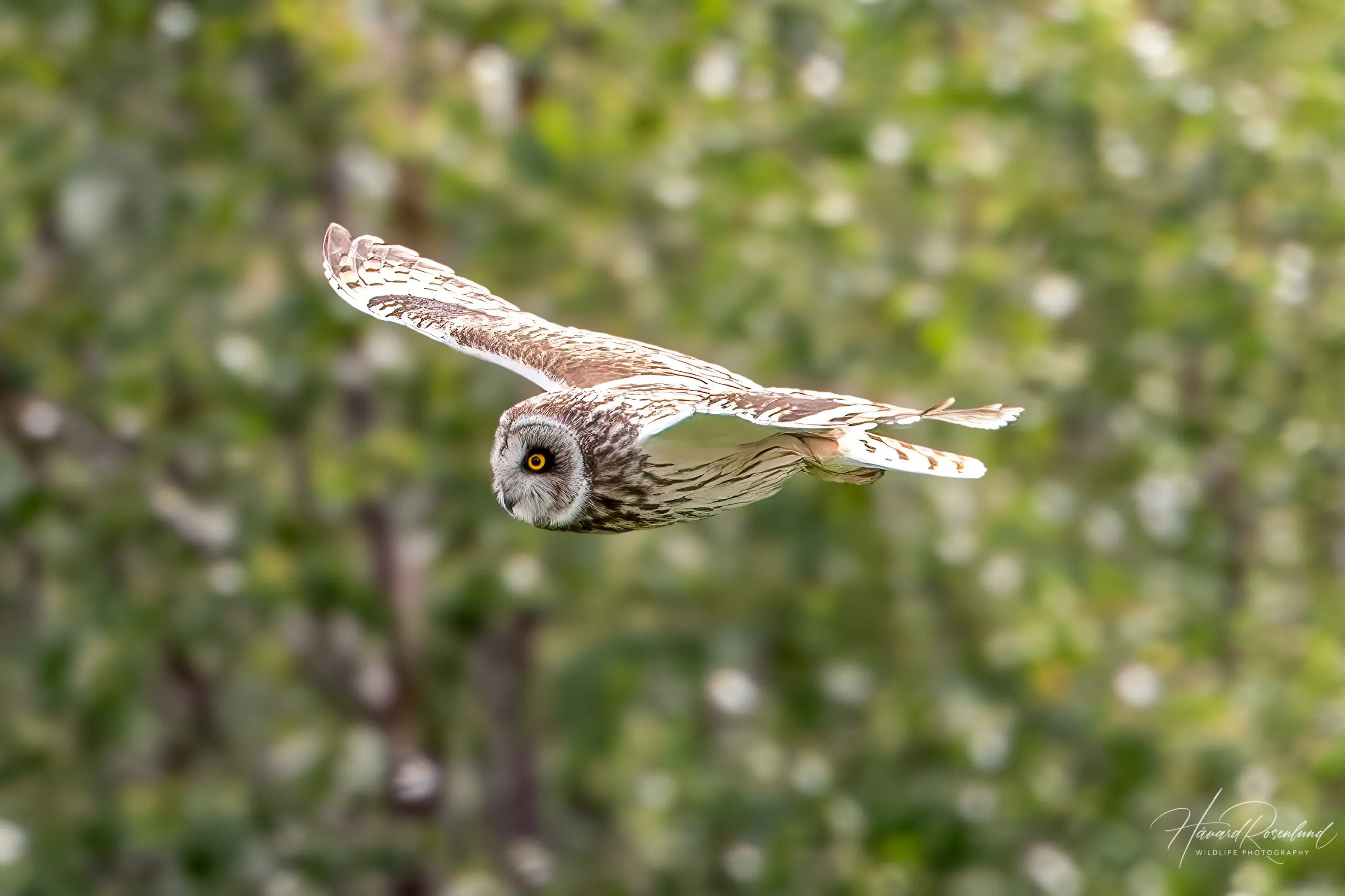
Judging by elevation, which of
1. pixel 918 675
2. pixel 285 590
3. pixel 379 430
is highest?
pixel 379 430

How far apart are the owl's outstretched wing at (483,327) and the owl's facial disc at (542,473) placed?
0.21 m

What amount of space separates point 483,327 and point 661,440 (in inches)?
31.1

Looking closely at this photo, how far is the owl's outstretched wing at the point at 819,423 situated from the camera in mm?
1844

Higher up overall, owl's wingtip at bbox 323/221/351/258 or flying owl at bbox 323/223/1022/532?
owl's wingtip at bbox 323/221/351/258

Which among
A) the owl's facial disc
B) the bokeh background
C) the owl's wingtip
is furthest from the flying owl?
the bokeh background

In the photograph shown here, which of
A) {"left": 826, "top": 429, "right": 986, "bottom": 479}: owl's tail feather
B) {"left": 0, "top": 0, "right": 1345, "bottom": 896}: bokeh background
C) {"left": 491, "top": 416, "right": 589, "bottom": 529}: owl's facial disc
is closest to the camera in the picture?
{"left": 826, "top": 429, "right": 986, "bottom": 479}: owl's tail feather

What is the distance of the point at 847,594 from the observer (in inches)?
182

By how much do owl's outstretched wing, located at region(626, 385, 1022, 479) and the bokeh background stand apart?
2.16 metres

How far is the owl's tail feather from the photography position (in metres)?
2.00

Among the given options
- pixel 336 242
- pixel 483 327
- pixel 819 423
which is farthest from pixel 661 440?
pixel 336 242

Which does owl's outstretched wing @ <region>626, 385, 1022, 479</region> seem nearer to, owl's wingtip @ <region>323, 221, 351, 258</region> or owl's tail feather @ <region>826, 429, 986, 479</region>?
owl's tail feather @ <region>826, 429, 986, 479</region>

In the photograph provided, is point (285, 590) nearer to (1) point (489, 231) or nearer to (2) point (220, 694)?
(2) point (220, 694)

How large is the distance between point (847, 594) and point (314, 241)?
1.62 m

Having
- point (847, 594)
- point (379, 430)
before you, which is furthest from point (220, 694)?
point (847, 594)
